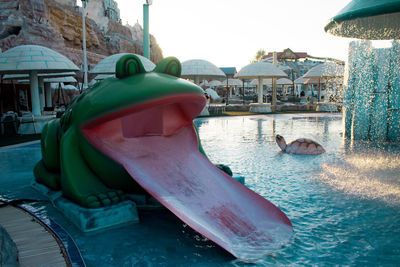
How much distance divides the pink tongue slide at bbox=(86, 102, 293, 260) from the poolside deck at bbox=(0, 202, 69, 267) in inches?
35.6

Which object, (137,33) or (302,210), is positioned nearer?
(302,210)

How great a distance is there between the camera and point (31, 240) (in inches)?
112

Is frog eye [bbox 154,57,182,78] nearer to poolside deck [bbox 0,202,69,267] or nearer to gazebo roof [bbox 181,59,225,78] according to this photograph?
poolside deck [bbox 0,202,69,267]

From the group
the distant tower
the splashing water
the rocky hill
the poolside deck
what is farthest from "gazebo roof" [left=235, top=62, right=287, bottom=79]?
the distant tower

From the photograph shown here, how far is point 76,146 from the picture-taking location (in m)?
3.39

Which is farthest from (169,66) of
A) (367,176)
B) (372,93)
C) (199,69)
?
(199,69)

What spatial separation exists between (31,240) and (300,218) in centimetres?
266

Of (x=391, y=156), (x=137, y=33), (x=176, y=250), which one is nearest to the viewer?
(x=176, y=250)

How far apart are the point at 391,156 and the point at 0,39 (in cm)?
2834

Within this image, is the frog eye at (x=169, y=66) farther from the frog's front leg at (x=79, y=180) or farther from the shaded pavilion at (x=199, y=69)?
the shaded pavilion at (x=199, y=69)

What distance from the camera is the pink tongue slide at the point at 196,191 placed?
2699 millimetres

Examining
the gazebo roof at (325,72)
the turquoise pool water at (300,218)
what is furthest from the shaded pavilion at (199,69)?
the turquoise pool water at (300,218)

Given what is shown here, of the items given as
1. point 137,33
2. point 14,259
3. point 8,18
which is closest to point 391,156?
point 14,259

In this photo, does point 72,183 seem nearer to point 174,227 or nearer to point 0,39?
point 174,227
